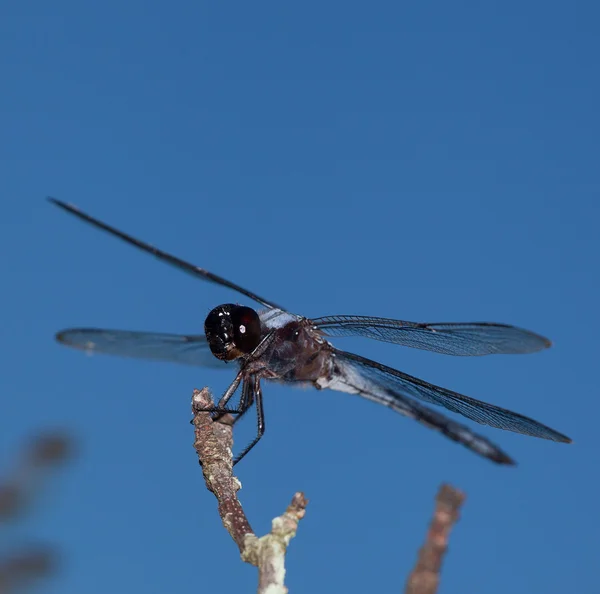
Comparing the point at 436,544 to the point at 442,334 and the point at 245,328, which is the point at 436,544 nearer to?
the point at 245,328

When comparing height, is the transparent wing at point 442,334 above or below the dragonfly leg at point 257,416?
above

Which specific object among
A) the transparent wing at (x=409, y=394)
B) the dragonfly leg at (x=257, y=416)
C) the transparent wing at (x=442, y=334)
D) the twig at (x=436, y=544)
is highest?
the transparent wing at (x=442, y=334)

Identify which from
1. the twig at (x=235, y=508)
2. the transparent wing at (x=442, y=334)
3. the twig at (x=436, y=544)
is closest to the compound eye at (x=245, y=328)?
the transparent wing at (x=442, y=334)

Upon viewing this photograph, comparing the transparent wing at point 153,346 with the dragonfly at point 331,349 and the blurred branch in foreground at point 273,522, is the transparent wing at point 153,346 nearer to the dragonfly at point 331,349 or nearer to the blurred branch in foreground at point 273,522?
the dragonfly at point 331,349

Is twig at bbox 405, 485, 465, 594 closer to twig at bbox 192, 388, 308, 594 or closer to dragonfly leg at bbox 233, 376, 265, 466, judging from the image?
twig at bbox 192, 388, 308, 594

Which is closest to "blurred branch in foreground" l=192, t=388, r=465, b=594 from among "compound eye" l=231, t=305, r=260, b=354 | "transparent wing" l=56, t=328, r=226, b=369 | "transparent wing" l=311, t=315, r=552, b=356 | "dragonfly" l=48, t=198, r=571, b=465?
"dragonfly" l=48, t=198, r=571, b=465

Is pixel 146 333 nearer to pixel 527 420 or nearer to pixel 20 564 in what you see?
pixel 20 564
